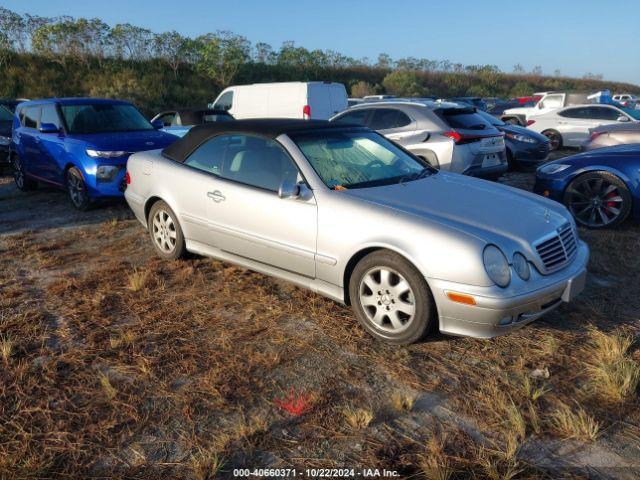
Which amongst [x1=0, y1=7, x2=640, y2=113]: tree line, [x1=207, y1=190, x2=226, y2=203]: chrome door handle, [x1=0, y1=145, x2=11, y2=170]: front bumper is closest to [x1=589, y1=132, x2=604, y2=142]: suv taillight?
[x1=207, y1=190, x2=226, y2=203]: chrome door handle

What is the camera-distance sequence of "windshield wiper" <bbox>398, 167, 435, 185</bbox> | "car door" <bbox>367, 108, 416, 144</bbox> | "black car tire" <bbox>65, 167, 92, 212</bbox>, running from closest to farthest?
1. "windshield wiper" <bbox>398, 167, 435, 185</bbox>
2. "black car tire" <bbox>65, 167, 92, 212</bbox>
3. "car door" <bbox>367, 108, 416, 144</bbox>

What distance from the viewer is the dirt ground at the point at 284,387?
258cm

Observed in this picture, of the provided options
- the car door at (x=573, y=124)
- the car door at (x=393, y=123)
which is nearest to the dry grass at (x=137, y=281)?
the car door at (x=393, y=123)

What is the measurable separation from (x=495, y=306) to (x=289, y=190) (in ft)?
5.54

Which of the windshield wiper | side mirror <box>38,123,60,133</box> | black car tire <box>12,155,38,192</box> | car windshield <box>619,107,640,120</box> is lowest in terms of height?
black car tire <box>12,155,38,192</box>

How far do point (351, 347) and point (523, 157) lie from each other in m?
8.63

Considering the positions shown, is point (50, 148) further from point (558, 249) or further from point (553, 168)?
point (558, 249)

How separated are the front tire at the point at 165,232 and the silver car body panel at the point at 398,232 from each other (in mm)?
140

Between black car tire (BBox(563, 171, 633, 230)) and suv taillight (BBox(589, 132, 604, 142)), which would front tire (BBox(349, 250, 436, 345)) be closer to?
black car tire (BBox(563, 171, 633, 230))

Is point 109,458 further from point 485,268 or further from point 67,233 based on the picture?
point 67,233

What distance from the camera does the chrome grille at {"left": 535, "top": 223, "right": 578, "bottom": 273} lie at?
356 centimetres

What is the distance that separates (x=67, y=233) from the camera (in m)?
6.70

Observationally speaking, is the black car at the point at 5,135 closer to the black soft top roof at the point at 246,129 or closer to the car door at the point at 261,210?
the black soft top roof at the point at 246,129

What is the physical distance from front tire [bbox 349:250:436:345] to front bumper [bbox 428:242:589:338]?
109 millimetres
